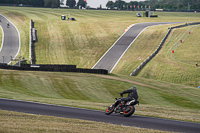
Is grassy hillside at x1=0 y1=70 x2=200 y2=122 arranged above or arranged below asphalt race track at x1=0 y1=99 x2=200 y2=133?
below

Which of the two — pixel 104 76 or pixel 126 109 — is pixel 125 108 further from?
pixel 104 76

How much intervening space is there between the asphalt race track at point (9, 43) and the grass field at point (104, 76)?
5.83ft

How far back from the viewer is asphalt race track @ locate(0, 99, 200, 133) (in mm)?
16386

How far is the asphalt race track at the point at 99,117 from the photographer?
1639 centimetres

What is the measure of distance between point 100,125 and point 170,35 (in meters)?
69.8

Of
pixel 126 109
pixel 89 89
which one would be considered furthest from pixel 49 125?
pixel 89 89

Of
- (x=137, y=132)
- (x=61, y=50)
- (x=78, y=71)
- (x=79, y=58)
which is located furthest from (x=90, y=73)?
(x=137, y=132)

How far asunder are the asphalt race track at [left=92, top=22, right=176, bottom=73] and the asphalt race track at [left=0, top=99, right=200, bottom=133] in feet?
128

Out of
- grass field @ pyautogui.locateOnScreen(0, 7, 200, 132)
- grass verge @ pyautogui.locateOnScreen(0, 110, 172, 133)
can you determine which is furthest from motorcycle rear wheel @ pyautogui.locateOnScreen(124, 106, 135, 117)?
grass field @ pyautogui.locateOnScreen(0, 7, 200, 132)

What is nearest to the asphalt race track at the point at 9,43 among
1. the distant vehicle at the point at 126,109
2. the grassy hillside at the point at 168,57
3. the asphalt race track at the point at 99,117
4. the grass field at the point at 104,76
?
the grass field at the point at 104,76

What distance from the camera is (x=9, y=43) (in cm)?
7875

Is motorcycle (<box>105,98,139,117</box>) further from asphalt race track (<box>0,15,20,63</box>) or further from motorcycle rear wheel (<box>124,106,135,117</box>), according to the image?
asphalt race track (<box>0,15,20,63</box>)

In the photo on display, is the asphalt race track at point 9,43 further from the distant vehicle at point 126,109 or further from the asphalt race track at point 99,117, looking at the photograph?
the distant vehicle at point 126,109

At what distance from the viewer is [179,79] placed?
173 feet
